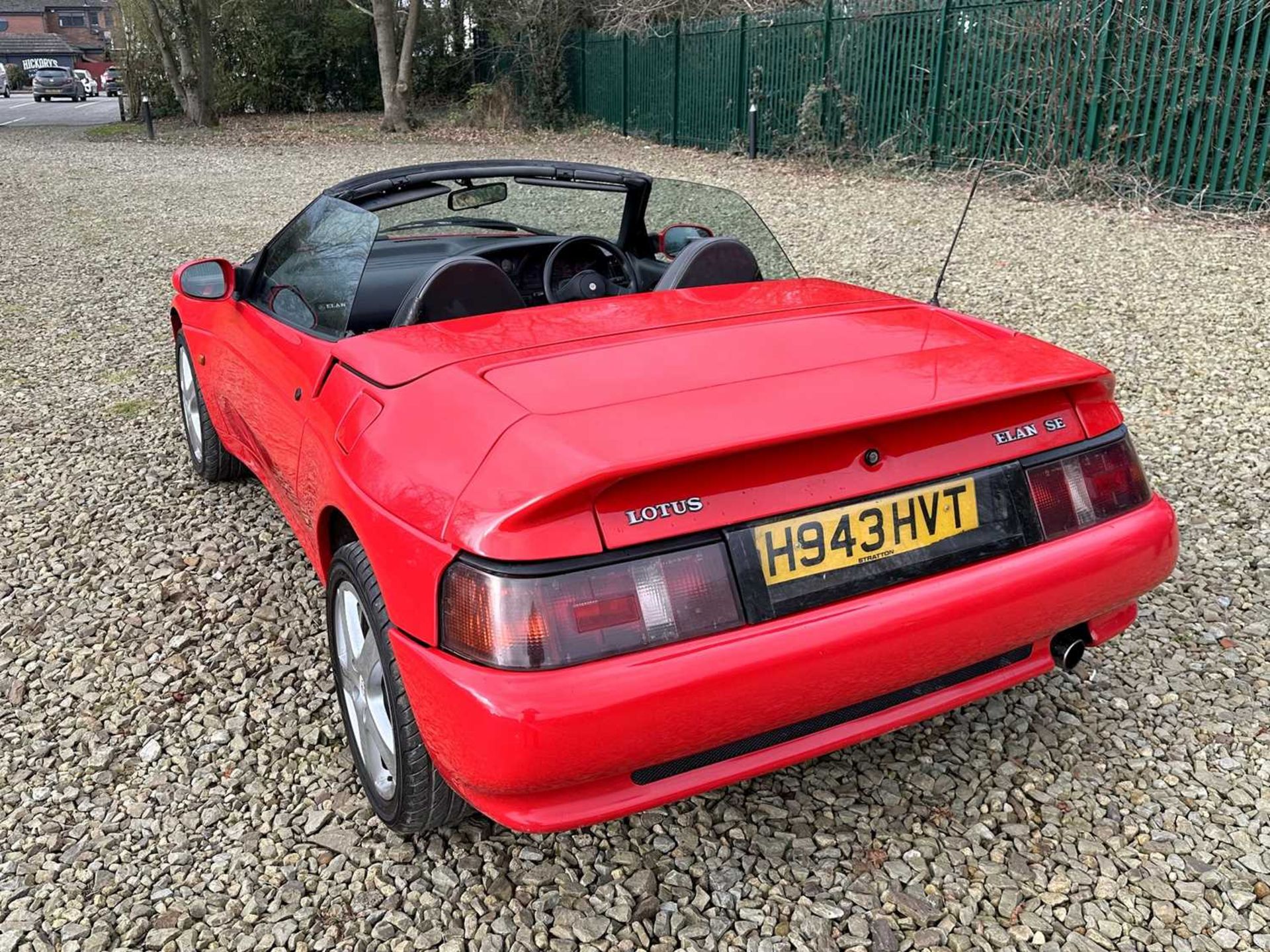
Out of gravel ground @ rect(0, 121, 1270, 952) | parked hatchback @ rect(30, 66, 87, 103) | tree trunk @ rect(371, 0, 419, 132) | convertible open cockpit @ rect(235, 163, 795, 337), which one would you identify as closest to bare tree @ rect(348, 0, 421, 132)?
tree trunk @ rect(371, 0, 419, 132)

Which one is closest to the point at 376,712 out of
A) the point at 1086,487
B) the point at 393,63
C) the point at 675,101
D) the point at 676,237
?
the point at 1086,487

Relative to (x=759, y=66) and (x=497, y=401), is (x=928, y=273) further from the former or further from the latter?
(x=759, y=66)

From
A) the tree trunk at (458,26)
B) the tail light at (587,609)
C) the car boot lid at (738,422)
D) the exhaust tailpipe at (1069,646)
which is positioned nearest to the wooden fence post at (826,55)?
the car boot lid at (738,422)

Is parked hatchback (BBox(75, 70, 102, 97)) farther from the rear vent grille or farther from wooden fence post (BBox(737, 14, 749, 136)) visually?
the rear vent grille

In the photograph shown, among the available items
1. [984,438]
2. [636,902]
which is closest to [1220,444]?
[984,438]

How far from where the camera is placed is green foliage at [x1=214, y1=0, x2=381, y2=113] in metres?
27.9

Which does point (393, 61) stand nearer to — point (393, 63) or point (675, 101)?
point (393, 63)

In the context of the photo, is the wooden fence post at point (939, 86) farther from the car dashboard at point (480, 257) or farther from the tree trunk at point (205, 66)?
the tree trunk at point (205, 66)

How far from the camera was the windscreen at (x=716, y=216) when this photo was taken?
3412 millimetres

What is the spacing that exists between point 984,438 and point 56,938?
2174mm

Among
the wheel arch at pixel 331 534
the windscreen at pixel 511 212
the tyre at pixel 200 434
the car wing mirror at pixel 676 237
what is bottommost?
the tyre at pixel 200 434

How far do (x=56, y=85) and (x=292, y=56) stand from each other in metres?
25.6

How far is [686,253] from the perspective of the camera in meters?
3.07

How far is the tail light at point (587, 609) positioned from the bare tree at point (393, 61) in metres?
23.3
